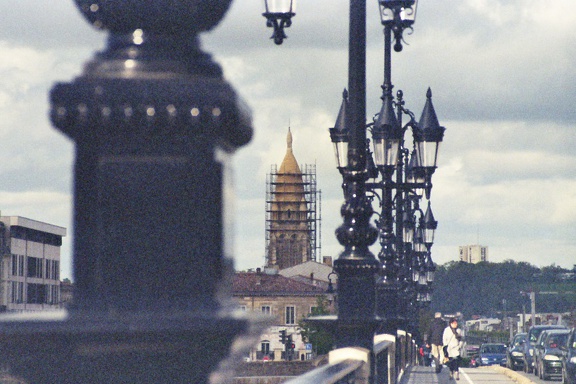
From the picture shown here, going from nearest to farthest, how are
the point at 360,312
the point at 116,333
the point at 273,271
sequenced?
the point at 116,333
the point at 360,312
the point at 273,271

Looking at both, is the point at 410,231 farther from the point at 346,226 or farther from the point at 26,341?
the point at 26,341

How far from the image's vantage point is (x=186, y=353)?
314 cm

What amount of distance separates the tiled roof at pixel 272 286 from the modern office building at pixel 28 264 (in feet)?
86.6

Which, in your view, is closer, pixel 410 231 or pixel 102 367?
pixel 102 367

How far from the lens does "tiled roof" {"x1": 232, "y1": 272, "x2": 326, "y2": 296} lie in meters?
159

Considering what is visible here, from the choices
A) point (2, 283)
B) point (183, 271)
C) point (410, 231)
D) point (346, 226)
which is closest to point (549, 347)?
point (410, 231)

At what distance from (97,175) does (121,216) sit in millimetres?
118

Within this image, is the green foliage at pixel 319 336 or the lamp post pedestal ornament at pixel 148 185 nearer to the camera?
the lamp post pedestal ornament at pixel 148 185

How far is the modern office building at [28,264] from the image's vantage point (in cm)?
12094

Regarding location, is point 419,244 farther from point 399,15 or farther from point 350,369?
point 350,369

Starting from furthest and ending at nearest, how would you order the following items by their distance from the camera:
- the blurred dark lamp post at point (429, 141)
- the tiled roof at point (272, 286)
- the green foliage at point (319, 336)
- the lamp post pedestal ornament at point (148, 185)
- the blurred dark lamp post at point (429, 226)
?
the tiled roof at point (272, 286) → the green foliage at point (319, 336) → the blurred dark lamp post at point (429, 226) → the blurred dark lamp post at point (429, 141) → the lamp post pedestal ornament at point (148, 185)

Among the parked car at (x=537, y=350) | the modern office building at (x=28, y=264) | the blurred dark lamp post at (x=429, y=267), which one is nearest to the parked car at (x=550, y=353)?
the parked car at (x=537, y=350)

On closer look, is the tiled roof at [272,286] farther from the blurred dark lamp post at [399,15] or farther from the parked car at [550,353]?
the blurred dark lamp post at [399,15]

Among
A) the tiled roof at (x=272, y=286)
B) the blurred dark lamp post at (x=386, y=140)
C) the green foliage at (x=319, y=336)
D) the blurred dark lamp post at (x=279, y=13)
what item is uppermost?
the tiled roof at (x=272, y=286)
